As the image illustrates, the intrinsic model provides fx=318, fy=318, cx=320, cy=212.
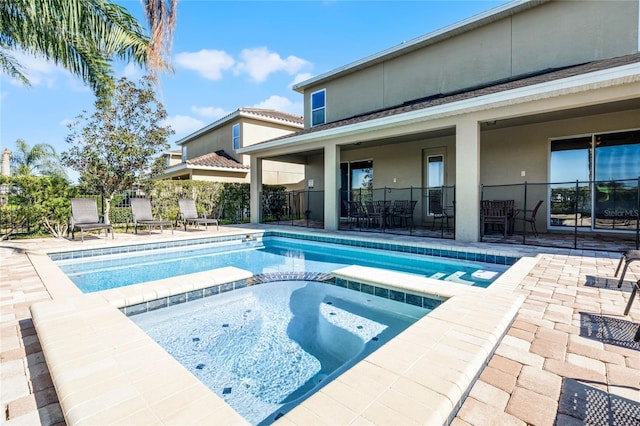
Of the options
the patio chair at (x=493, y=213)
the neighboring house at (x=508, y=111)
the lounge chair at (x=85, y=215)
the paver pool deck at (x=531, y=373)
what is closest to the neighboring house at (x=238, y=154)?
the neighboring house at (x=508, y=111)

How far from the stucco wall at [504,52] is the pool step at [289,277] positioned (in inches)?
350

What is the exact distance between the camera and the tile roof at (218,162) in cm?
1706

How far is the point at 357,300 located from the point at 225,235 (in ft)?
20.9

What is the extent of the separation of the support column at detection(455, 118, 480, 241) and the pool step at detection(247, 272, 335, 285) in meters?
4.15

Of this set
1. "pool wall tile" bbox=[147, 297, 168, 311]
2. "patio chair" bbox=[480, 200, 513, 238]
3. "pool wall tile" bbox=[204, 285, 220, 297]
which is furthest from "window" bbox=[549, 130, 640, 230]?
"pool wall tile" bbox=[147, 297, 168, 311]

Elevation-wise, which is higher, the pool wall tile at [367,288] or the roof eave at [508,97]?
the roof eave at [508,97]

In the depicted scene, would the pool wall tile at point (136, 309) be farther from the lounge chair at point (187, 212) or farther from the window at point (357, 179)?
the window at point (357, 179)

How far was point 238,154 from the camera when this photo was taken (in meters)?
17.5

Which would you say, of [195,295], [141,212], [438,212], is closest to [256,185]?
[141,212]

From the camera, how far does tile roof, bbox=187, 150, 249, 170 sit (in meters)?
17.1

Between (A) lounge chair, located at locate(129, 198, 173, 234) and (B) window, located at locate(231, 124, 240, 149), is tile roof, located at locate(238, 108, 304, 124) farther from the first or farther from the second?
(A) lounge chair, located at locate(129, 198, 173, 234)

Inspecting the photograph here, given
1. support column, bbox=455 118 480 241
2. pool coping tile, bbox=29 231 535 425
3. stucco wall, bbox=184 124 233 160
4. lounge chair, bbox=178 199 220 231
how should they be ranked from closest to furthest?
pool coping tile, bbox=29 231 535 425 < support column, bbox=455 118 480 241 < lounge chair, bbox=178 199 220 231 < stucco wall, bbox=184 124 233 160

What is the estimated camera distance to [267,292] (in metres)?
5.31

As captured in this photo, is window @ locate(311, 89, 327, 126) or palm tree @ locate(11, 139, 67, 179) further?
palm tree @ locate(11, 139, 67, 179)
